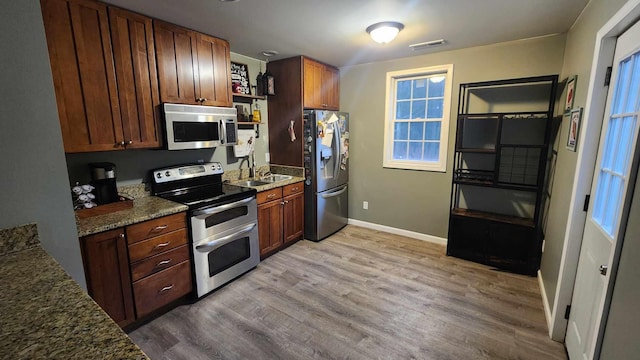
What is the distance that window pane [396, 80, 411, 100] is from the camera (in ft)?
12.3

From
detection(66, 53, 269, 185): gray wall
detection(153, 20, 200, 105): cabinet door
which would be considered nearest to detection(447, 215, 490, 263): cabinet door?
detection(66, 53, 269, 185): gray wall

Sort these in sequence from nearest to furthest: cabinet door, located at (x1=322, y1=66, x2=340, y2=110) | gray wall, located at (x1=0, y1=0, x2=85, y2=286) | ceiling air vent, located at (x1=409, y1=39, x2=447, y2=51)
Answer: gray wall, located at (x1=0, y1=0, x2=85, y2=286) → ceiling air vent, located at (x1=409, y1=39, x2=447, y2=51) → cabinet door, located at (x1=322, y1=66, x2=340, y2=110)

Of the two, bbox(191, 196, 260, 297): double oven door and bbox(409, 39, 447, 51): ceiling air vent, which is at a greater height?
bbox(409, 39, 447, 51): ceiling air vent

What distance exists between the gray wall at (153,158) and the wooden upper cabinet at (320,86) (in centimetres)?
63

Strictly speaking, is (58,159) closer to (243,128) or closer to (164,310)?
(164,310)

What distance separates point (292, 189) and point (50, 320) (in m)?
2.75

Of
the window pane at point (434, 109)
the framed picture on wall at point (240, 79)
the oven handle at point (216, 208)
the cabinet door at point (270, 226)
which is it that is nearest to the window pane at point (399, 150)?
the window pane at point (434, 109)

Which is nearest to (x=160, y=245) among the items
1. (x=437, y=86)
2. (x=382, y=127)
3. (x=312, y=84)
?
(x=312, y=84)

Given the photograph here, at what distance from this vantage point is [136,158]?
2.57m

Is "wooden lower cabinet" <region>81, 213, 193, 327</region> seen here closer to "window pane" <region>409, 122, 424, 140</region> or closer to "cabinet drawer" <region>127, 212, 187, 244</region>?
"cabinet drawer" <region>127, 212, 187, 244</region>

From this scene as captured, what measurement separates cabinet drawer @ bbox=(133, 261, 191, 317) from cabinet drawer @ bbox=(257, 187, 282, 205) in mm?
974

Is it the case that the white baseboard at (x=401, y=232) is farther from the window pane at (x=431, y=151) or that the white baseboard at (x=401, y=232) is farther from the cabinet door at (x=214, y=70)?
the cabinet door at (x=214, y=70)

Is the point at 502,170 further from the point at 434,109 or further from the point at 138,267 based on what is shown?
the point at 138,267

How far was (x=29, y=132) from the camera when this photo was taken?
1233mm
